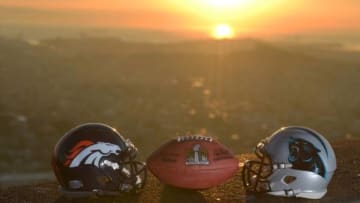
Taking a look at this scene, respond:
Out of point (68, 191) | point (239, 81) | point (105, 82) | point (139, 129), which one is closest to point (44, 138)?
point (139, 129)

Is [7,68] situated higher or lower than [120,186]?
higher

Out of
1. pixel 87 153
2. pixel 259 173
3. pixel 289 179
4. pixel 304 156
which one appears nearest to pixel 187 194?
pixel 259 173

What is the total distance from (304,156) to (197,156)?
46.5 inches

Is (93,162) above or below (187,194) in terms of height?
above

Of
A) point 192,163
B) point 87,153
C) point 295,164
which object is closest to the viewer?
point 87,153

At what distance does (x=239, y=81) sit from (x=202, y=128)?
14.9 meters

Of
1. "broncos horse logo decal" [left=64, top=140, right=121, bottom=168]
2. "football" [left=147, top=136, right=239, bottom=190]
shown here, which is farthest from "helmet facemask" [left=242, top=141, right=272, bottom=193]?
"broncos horse logo decal" [left=64, top=140, right=121, bottom=168]

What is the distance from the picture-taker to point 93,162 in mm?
7547

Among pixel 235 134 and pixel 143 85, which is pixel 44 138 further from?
pixel 143 85

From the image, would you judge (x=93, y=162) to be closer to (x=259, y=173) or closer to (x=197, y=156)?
(x=197, y=156)

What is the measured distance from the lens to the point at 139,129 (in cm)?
4725

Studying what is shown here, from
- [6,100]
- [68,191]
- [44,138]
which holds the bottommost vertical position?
[68,191]

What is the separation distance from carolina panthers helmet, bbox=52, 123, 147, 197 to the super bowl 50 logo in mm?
575

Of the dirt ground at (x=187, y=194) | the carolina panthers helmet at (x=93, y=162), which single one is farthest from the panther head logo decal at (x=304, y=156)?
the carolina panthers helmet at (x=93, y=162)
